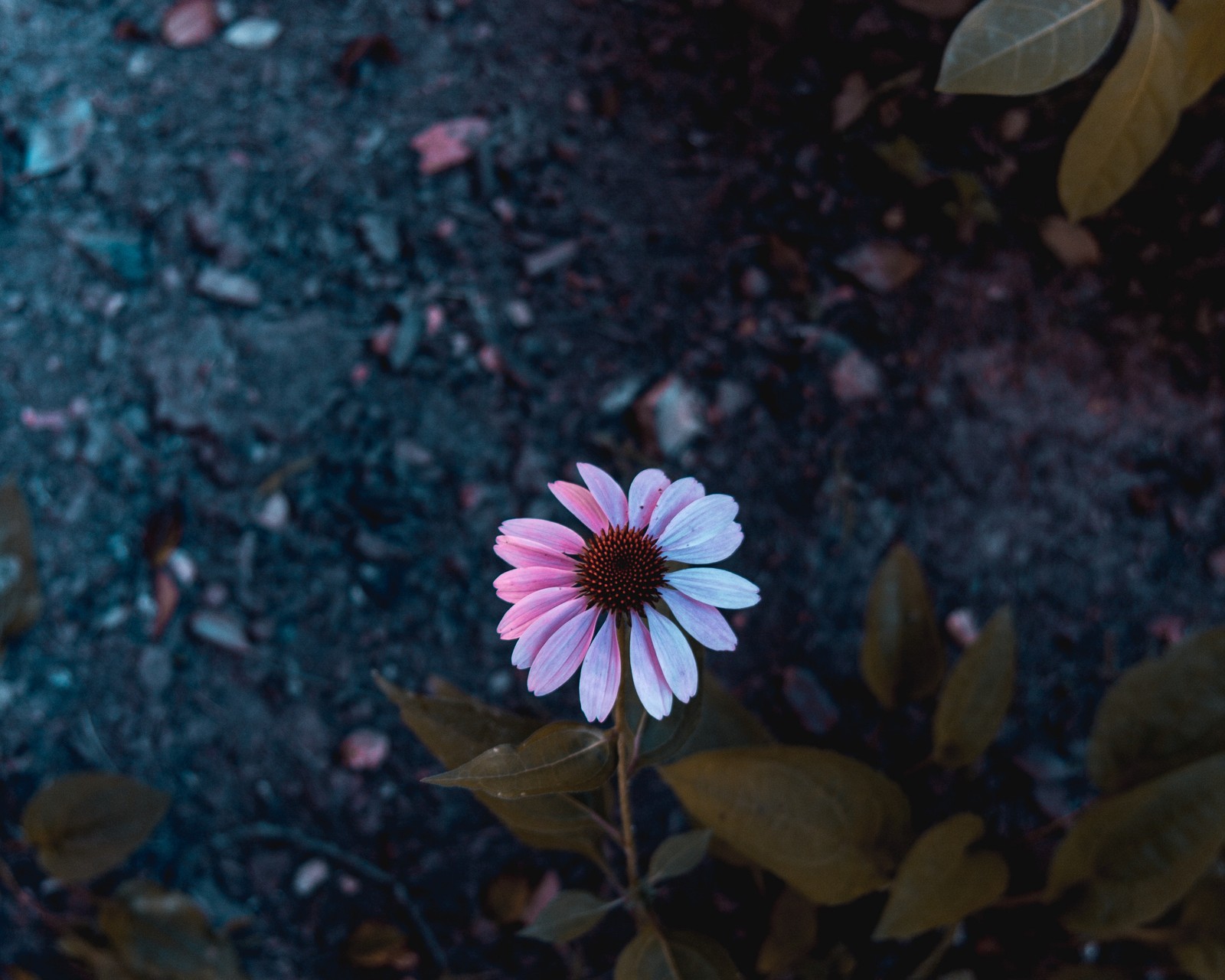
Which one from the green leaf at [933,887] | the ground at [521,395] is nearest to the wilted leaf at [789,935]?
the ground at [521,395]

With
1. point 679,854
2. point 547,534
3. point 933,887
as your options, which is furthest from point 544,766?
point 933,887

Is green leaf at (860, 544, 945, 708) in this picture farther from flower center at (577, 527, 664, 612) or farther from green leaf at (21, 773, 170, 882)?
green leaf at (21, 773, 170, 882)


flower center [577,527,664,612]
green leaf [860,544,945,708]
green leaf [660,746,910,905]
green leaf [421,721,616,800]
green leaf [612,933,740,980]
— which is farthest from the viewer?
green leaf [860,544,945,708]

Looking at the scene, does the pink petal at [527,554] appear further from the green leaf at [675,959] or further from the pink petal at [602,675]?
the green leaf at [675,959]

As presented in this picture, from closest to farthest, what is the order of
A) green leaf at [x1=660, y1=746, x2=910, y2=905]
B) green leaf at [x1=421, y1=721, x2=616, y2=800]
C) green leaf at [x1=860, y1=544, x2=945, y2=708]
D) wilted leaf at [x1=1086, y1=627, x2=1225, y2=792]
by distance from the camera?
green leaf at [x1=421, y1=721, x2=616, y2=800] → green leaf at [x1=660, y1=746, x2=910, y2=905] → wilted leaf at [x1=1086, y1=627, x2=1225, y2=792] → green leaf at [x1=860, y1=544, x2=945, y2=708]

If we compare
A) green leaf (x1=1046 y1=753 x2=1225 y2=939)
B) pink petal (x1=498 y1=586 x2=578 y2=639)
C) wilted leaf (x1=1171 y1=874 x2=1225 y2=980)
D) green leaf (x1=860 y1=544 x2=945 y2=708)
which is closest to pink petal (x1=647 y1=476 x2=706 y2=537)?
pink petal (x1=498 y1=586 x2=578 y2=639)

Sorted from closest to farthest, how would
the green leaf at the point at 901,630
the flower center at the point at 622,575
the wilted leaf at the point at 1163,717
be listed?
the flower center at the point at 622,575, the wilted leaf at the point at 1163,717, the green leaf at the point at 901,630
